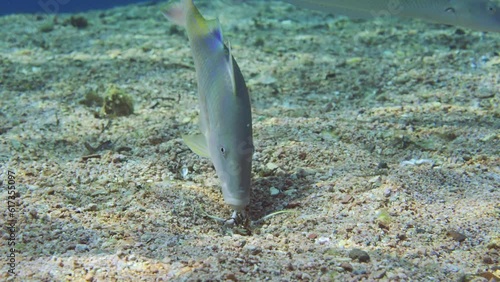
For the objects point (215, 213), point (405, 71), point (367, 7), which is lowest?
point (215, 213)

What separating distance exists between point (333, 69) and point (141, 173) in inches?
137

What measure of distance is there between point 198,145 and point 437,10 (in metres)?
3.08

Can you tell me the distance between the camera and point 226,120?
2873 mm

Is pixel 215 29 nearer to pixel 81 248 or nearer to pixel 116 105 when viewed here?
pixel 81 248

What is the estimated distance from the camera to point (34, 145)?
4.14 metres

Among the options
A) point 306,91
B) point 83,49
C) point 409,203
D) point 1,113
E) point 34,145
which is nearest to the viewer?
point 409,203

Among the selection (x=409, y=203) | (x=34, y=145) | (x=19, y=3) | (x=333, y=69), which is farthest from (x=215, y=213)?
(x=19, y=3)

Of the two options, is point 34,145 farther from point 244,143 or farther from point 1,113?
point 244,143

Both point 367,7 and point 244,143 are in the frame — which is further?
point 367,7

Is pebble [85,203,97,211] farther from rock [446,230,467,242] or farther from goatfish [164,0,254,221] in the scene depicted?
rock [446,230,467,242]

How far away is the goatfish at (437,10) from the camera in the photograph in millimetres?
4605

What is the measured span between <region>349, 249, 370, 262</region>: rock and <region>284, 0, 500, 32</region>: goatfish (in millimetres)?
2780

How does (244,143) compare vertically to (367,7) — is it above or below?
below

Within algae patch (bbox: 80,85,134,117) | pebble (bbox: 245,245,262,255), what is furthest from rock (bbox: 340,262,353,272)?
algae patch (bbox: 80,85,134,117)
